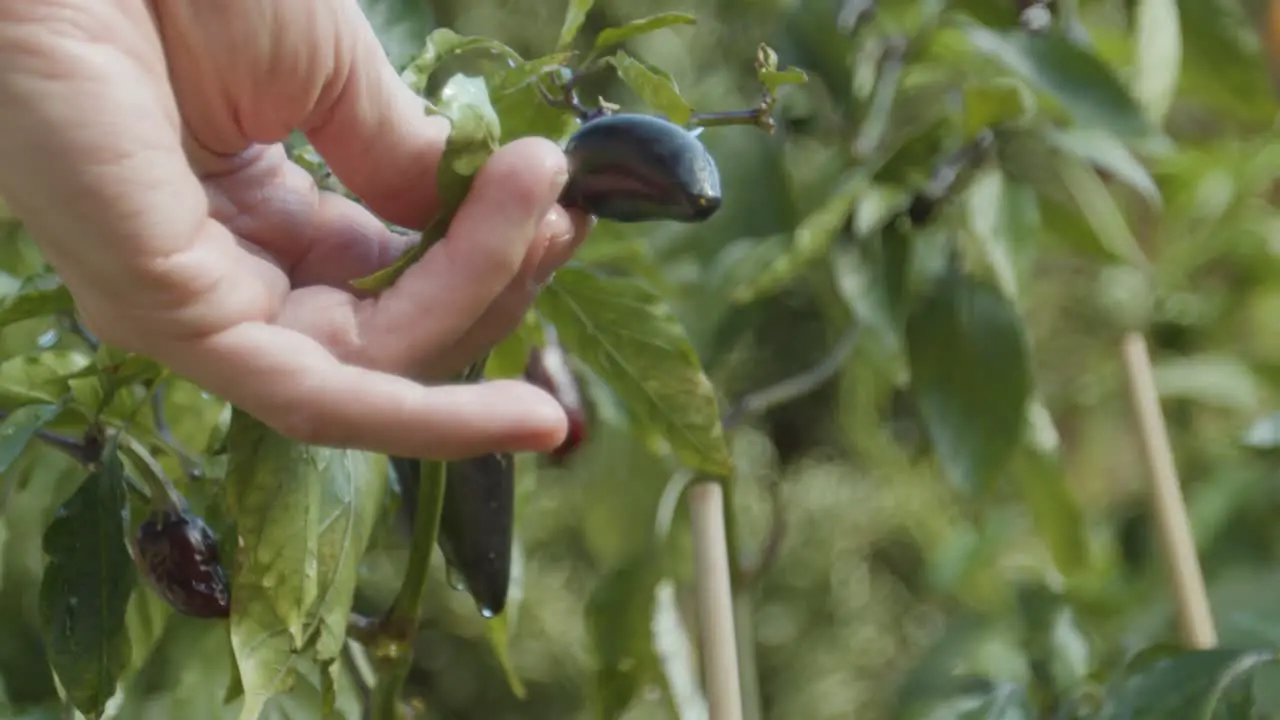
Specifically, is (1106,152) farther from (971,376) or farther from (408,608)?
(408,608)

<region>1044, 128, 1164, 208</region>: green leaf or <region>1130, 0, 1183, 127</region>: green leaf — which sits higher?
<region>1130, 0, 1183, 127</region>: green leaf

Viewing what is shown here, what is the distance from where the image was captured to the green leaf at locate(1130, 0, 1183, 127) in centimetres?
47

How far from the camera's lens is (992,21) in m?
0.51

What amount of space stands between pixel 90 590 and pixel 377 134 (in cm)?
15

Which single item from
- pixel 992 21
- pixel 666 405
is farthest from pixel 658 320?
pixel 992 21

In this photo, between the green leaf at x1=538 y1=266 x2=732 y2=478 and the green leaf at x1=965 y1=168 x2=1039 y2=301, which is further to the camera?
the green leaf at x1=965 y1=168 x2=1039 y2=301

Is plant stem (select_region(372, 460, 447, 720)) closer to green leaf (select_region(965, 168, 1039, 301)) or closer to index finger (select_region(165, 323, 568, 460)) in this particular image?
index finger (select_region(165, 323, 568, 460))

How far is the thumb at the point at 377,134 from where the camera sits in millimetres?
218

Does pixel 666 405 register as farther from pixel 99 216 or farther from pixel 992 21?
pixel 992 21

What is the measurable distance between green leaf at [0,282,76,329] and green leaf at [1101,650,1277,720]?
35 centimetres

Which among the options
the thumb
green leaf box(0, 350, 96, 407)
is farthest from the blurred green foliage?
the thumb

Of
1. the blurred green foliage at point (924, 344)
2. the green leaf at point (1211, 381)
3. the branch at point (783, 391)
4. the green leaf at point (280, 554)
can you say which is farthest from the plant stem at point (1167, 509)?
the green leaf at point (280, 554)

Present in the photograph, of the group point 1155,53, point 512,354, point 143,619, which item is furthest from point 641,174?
point 1155,53

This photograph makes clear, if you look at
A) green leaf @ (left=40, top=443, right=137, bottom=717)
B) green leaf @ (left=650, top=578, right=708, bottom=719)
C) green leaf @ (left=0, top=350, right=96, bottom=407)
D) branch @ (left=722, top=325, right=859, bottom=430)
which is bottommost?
green leaf @ (left=650, top=578, right=708, bottom=719)
